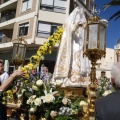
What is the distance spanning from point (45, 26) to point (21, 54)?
17.6 m

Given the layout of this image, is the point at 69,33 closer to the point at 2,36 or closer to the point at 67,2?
the point at 67,2

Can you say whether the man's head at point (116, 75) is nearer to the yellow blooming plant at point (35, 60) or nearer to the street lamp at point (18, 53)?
the yellow blooming plant at point (35, 60)

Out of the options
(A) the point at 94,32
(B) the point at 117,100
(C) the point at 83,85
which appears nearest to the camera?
(B) the point at 117,100

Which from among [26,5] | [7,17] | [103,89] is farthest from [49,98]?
[7,17]

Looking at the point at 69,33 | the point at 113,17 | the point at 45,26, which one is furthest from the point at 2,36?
the point at 69,33

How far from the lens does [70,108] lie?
342 cm

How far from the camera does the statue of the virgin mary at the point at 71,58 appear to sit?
620 centimetres

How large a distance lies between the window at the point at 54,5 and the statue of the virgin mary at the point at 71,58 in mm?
17585

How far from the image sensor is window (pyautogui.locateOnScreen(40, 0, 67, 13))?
23.9 metres

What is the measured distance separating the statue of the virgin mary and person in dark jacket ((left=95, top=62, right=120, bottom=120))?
3.85 metres

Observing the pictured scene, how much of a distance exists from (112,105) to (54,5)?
23.0m

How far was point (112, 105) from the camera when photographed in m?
2.07

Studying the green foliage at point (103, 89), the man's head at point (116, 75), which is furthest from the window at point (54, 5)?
the man's head at point (116, 75)

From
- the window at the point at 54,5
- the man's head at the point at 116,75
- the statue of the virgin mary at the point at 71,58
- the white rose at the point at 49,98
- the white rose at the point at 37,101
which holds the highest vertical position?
the window at the point at 54,5
